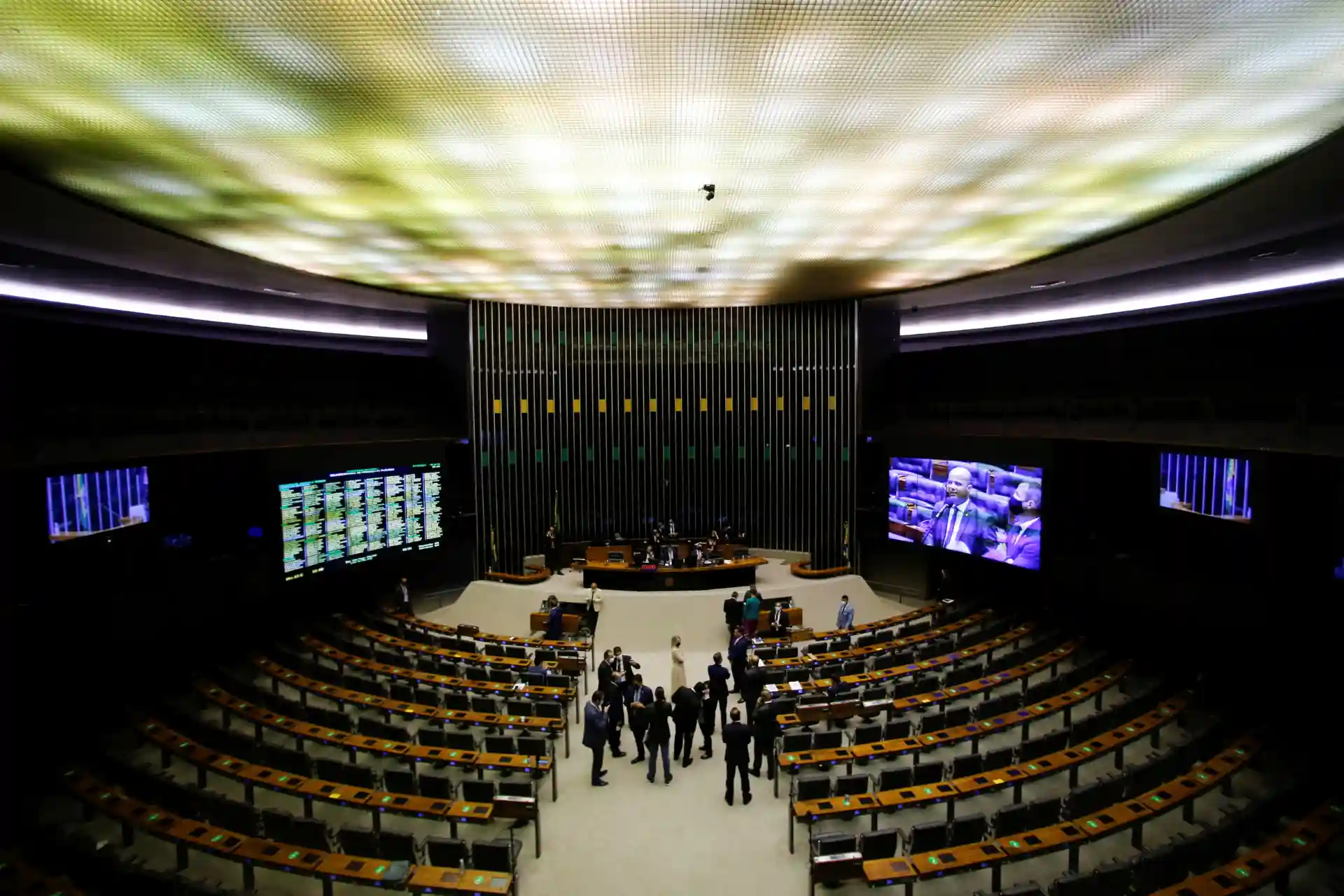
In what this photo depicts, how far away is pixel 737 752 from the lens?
263 inches

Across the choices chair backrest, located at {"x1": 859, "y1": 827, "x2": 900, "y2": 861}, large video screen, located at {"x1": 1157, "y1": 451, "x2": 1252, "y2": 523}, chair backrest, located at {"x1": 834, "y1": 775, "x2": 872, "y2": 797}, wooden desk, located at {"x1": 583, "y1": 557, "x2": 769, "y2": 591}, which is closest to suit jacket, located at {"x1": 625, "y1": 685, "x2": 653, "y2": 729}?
chair backrest, located at {"x1": 834, "y1": 775, "x2": 872, "y2": 797}

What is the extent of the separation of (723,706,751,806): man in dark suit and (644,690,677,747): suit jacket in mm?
773

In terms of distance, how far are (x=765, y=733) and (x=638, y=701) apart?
1705mm

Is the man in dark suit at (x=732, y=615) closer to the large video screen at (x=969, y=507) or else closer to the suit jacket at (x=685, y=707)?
the large video screen at (x=969, y=507)

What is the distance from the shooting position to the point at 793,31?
4859 mm

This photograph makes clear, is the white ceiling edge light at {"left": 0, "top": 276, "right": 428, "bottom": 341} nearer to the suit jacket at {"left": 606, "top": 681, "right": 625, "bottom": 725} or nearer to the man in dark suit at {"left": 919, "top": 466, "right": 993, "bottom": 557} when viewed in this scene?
the suit jacket at {"left": 606, "top": 681, "right": 625, "bottom": 725}

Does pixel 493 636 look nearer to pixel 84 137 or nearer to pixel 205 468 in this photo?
pixel 205 468

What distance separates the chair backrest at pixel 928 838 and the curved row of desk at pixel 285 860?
11.3ft

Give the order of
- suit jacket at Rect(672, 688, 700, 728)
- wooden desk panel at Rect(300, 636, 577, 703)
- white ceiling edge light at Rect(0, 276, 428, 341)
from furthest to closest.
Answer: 1. white ceiling edge light at Rect(0, 276, 428, 341)
2. wooden desk panel at Rect(300, 636, 577, 703)
3. suit jacket at Rect(672, 688, 700, 728)

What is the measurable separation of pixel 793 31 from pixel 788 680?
323 inches

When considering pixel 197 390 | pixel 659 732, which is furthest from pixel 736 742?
pixel 197 390

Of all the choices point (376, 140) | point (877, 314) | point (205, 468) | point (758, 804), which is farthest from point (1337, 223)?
point (205, 468)

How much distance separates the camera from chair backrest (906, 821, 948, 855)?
5.30m

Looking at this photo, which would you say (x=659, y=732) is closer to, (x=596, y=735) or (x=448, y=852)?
(x=596, y=735)
